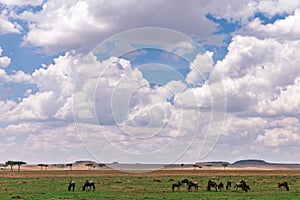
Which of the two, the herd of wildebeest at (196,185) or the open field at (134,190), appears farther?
the herd of wildebeest at (196,185)

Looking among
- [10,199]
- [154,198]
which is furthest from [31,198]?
[154,198]

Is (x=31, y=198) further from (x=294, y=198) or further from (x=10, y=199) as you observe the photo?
(x=294, y=198)

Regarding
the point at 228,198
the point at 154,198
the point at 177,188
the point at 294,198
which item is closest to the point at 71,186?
the point at 177,188

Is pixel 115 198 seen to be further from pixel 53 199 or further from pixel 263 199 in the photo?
pixel 263 199

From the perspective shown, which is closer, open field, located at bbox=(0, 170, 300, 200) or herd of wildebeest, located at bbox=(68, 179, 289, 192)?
open field, located at bbox=(0, 170, 300, 200)

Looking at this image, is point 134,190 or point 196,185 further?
point 134,190

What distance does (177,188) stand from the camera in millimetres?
55188

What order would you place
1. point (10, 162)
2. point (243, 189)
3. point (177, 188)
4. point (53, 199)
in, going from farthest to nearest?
Answer: point (10, 162), point (177, 188), point (243, 189), point (53, 199)

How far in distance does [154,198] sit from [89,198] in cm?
592

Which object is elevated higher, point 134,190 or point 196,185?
point 196,185

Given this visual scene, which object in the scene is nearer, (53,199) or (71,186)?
(53,199)

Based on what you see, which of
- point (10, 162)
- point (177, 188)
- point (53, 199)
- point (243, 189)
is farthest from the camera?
point (10, 162)

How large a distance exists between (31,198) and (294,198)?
23380 millimetres

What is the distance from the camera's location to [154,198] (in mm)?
41781
